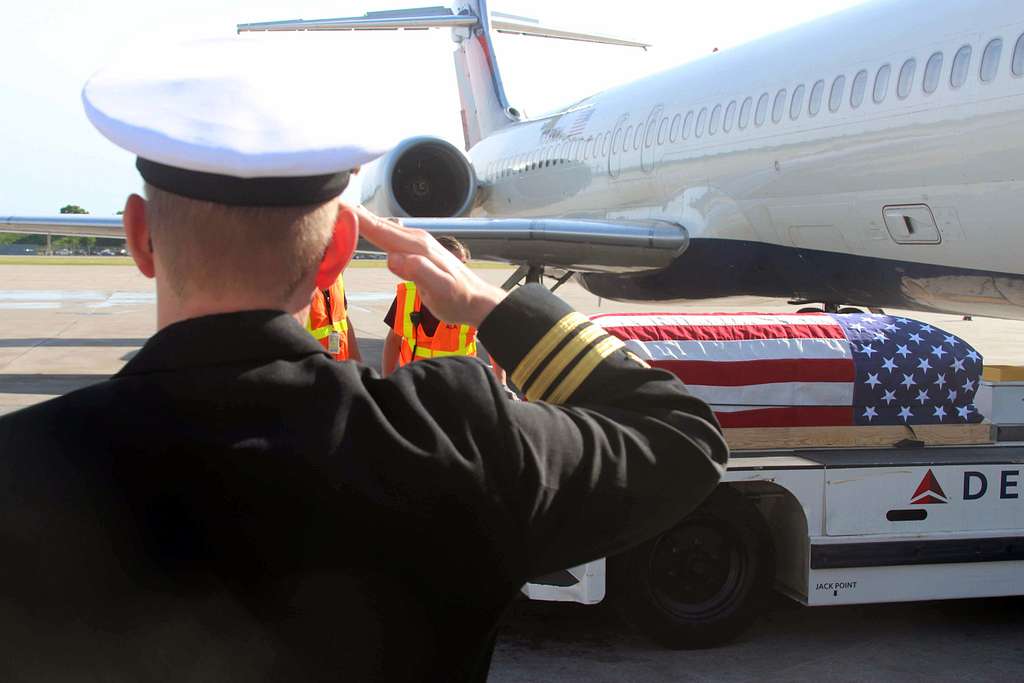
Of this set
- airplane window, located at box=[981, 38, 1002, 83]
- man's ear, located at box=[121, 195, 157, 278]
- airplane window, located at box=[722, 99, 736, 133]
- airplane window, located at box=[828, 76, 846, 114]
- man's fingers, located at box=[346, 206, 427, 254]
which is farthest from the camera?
airplane window, located at box=[722, 99, 736, 133]

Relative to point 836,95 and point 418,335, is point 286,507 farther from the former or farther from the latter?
point 836,95

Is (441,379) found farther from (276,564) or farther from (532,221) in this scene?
(532,221)

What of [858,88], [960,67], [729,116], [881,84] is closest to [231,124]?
[960,67]

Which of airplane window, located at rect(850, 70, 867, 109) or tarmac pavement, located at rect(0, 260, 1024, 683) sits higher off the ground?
airplane window, located at rect(850, 70, 867, 109)

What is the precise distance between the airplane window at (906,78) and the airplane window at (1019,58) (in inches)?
39.2

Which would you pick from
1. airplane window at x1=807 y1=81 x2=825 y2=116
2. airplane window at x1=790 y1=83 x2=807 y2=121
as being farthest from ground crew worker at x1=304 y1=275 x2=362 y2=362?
airplane window at x1=790 y1=83 x2=807 y2=121

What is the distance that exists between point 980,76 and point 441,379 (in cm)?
777

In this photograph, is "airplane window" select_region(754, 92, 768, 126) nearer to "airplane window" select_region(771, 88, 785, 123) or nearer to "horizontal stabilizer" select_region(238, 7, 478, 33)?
"airplane window" select_region(771, 88, 785, 123)

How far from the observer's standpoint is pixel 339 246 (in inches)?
55.7

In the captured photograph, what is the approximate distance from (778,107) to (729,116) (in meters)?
0.95

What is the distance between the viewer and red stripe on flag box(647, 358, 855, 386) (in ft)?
16.7

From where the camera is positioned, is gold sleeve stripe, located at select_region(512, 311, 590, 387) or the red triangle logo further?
the red triangle logo

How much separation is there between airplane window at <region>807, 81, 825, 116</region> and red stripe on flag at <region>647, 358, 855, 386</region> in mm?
5294

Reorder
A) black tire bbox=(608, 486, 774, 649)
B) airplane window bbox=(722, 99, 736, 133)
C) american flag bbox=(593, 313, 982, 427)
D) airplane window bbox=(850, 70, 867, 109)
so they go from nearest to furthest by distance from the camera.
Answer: black tire bbox=(608, 486, 774, 649), american flag bbox=(593, 313, 982, 427), airplane window bbox=(850, 70, 867, 109), airplane window bbox=(722, 99, 736, 133)
